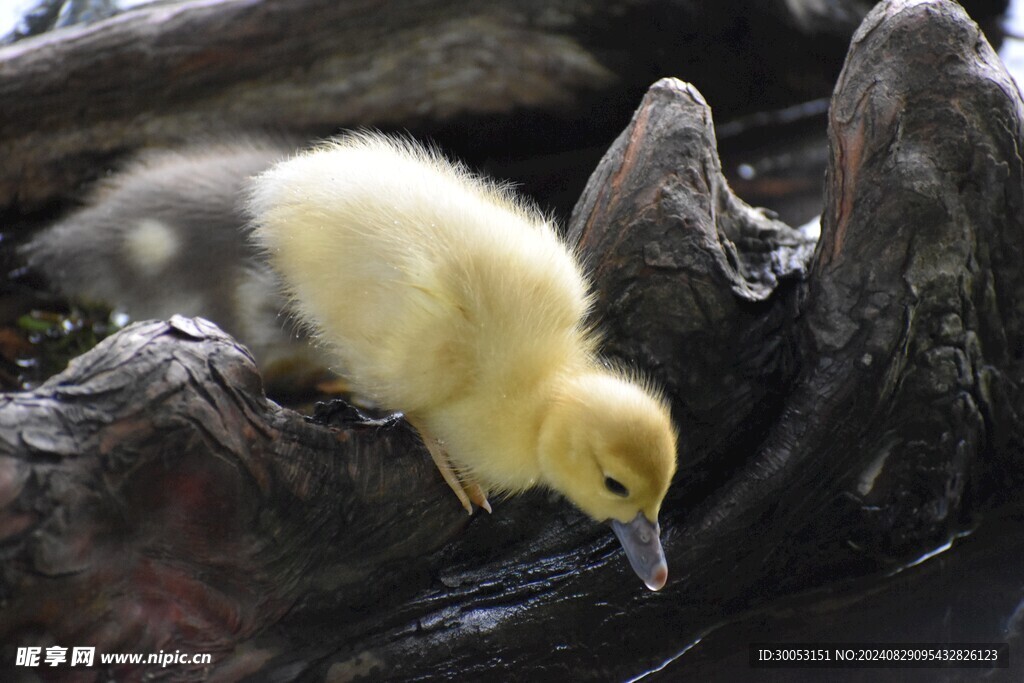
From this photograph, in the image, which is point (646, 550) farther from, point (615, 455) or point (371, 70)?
point (371, 70)

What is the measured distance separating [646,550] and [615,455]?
0.64 feet

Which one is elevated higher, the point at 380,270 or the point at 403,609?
the point at 380,270

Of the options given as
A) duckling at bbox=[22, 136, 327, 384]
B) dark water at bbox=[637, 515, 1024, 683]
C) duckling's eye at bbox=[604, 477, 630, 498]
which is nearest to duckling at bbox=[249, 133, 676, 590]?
duckling's eye at bbox=[604, 477, 630, 498]

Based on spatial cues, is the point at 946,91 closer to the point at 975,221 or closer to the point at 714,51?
the point at 975,221

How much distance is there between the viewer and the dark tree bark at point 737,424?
5.07ft

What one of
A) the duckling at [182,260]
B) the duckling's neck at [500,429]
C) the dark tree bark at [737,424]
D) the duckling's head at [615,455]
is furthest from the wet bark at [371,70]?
the duckling's head at [615,455]

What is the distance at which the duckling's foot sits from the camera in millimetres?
1588

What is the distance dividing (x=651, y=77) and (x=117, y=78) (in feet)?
5.58

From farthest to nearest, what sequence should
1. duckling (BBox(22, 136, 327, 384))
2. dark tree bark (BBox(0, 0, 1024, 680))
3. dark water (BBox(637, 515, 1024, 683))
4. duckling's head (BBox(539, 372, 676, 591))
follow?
1. duckling (BBox(22, 136, 327, 384))
2. dark water (BBox(637, 515, 1024, 683))
3. dark tree bark (BBox(0, 0, 1024, 680))
4. duckling's head (BBox(539, 372, 676, 591))

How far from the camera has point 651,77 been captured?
3438 millimetres

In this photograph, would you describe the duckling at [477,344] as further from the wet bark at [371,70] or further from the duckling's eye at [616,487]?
the wet bark at [371,70]

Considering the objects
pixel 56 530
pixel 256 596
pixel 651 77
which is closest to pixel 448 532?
pixel 256 596

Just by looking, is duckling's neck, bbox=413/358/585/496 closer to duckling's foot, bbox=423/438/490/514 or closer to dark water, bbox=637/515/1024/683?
duckling's foot, bbox=423/438/490/514

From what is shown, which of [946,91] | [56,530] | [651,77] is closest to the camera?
[56,530]
